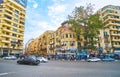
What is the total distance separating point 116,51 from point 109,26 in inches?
429

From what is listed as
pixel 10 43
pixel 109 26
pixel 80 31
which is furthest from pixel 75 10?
pixel 10 43

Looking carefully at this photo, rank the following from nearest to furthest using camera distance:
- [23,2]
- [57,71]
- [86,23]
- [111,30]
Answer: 1. [57,71]
2. [86,23]
3. [111,30]
4. [23,2]

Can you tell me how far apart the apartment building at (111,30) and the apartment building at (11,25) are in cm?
3255

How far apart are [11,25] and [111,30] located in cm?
3998

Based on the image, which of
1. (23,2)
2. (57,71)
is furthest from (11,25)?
(57,71)

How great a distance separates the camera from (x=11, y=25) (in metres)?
65.8

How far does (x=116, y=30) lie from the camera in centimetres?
6562

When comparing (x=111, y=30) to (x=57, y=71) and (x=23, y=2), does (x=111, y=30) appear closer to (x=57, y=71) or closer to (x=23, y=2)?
(x=23, y=2)

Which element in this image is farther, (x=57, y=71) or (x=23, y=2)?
(x=23, y=2)

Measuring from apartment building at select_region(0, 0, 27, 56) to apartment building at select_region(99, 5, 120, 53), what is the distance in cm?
3255

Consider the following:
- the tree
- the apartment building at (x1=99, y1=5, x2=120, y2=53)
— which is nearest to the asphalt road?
the tree

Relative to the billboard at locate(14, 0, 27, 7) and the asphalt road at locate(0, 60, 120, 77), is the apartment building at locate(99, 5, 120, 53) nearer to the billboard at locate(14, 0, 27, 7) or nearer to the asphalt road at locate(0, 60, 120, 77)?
the billboard at locate(14, 0, 27, 7)

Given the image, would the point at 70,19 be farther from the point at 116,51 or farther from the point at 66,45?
the point at 116,51

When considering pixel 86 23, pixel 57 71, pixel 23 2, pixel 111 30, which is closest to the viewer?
pixel 57 71
